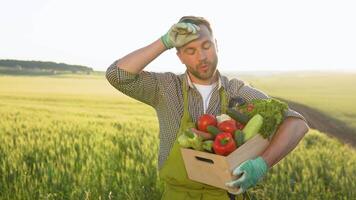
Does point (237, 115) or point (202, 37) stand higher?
point (202, 37)

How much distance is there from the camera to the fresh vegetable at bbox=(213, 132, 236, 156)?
125 inches

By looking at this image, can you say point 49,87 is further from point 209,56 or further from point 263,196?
point 209,56

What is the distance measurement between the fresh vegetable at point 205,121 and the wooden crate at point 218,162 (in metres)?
0.17

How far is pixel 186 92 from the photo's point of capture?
144 inches

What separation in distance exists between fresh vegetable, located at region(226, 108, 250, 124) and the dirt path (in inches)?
539

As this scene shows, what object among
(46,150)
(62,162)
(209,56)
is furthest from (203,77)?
(46,150)

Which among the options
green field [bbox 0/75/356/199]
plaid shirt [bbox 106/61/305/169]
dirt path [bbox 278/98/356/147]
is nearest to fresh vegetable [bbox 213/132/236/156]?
plaid shirt [bbox 106/61/305/169]

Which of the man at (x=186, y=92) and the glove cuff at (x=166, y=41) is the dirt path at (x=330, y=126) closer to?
the man at (x=186, y=92)

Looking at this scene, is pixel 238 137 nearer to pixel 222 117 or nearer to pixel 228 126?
pixel 228 126

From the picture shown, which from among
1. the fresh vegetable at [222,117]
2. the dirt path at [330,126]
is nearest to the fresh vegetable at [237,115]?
the fresh vegetable at [222,117]

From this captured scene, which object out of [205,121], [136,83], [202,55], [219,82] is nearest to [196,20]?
[202,55]

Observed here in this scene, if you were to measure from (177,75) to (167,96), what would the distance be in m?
0.18

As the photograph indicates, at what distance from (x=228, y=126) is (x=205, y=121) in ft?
0.48

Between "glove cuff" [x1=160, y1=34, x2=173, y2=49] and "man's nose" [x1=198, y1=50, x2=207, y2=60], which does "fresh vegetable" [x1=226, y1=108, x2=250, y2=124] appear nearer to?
"man's nose" [x1=198, y1=50, x2=207, y2=60]
